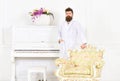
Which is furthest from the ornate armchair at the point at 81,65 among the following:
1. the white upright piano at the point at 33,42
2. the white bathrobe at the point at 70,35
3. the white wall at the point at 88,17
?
the white wall at the point at 88,17

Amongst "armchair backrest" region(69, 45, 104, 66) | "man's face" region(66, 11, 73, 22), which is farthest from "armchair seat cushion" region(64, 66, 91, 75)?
"man's face" region(66, 11, 73, 22)

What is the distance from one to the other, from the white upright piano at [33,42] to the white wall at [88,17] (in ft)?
1.25

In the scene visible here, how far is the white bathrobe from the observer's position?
6.02 meters

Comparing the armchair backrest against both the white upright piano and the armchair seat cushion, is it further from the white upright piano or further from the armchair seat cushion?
the white upright piano

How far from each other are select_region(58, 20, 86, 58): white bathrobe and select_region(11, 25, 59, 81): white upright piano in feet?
0.92

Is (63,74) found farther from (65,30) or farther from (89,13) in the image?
(89,13)

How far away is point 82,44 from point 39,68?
898mm

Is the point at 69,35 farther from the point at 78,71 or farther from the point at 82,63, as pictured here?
the point at 78,71

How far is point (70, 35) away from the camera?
238 inches

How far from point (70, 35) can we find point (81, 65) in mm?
582

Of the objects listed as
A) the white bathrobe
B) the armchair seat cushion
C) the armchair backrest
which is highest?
the white bathrobe

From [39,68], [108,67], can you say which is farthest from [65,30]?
[108,67]

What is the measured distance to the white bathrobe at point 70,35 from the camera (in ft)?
19.7

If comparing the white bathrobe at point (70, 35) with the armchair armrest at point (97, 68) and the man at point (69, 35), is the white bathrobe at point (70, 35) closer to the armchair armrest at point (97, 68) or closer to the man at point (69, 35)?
the man at point (69, 35)
